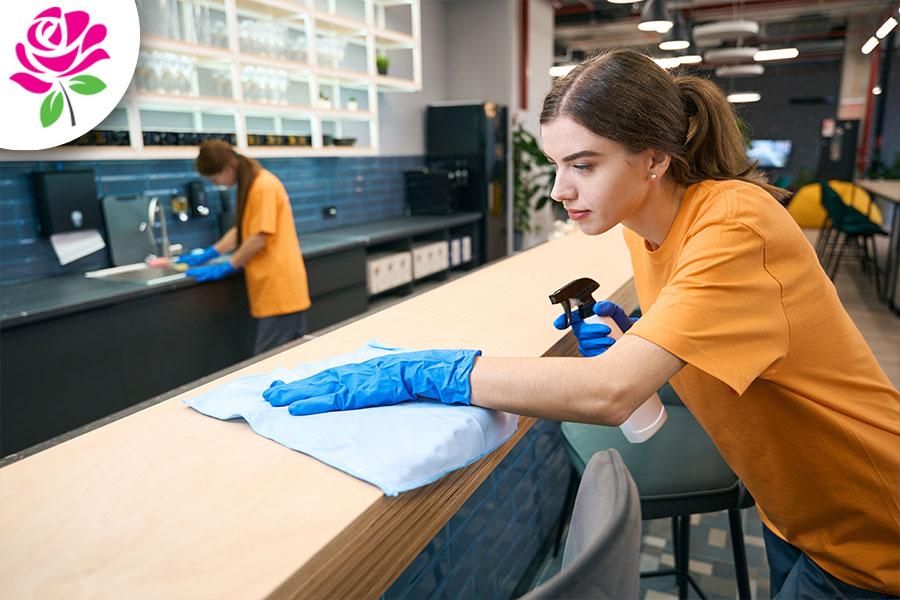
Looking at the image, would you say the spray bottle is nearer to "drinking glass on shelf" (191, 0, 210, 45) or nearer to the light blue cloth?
the light blue cloth

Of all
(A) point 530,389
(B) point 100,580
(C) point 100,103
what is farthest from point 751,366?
(C) point 100,103

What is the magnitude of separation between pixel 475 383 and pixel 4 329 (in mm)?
2241

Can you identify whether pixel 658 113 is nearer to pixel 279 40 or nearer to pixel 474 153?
pixel 279 40

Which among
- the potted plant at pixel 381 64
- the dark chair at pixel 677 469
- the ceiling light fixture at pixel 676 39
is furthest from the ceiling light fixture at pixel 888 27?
the dark chair at pixel 677 469

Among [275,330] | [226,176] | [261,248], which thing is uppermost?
[226,176]

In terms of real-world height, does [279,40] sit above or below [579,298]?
above

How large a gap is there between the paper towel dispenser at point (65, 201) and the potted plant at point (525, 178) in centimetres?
474

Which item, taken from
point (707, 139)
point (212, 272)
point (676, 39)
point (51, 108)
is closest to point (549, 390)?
point (707, 139)

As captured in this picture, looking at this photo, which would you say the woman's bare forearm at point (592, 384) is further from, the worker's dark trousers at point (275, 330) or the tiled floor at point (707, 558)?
the worker's dark trousers at point (275, 330)

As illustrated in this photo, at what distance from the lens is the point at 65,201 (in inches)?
123

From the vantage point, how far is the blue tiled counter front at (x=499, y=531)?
141cm

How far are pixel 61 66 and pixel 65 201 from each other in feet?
2.17

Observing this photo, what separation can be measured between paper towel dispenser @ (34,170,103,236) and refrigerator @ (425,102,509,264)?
3.57m

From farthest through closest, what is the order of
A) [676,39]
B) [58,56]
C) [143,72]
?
[676,39]
[143,72]
[58,56]
